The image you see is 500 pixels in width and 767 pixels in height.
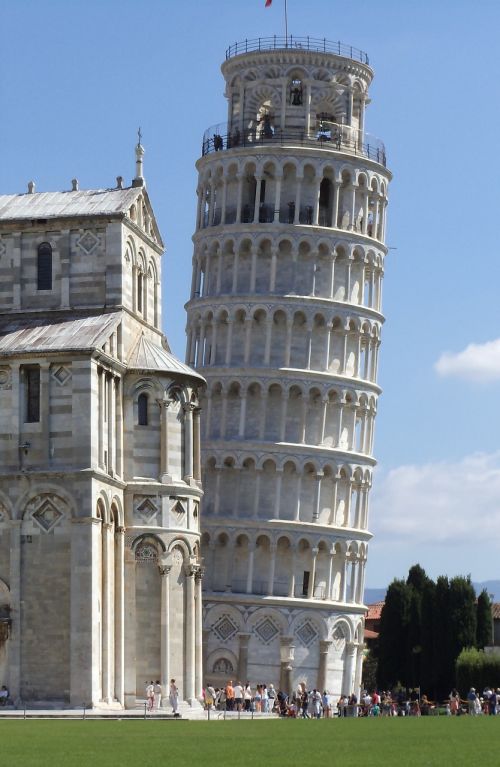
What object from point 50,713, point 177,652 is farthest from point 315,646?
point 50,713

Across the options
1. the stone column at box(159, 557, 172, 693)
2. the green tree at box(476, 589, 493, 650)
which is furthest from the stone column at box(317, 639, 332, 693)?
the stone column at box(159, 557, 172, 693)

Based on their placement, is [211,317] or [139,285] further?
[211,317]

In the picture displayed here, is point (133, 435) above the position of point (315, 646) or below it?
above

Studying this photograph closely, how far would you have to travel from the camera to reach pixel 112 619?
7331 cm

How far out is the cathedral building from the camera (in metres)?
71.6

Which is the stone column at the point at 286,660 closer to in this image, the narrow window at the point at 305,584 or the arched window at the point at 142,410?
the narrow window at the point at 305,584

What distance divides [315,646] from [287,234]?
932 inches

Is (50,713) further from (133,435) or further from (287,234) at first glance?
(287,234)

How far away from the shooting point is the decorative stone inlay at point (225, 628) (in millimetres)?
111875

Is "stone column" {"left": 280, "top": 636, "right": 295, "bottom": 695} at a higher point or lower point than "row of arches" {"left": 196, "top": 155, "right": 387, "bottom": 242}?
lower

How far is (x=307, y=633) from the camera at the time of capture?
113 m

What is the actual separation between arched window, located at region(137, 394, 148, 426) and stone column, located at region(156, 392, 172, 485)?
50 centimetres

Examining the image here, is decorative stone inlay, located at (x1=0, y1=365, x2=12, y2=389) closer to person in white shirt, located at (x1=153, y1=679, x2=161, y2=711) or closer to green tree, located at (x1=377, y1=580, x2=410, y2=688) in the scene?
person in white shirt, located at (x1=153, y1=679, x2=161, y2=711)

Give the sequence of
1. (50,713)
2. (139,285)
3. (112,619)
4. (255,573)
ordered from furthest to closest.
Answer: (255,573) < (139,285) < (112,619) < (50,713)
